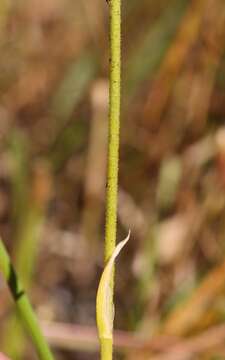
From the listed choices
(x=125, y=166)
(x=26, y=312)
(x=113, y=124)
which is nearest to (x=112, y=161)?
Result: (x=113, y=124)

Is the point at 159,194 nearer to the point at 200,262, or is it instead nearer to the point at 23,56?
the point at 200,262

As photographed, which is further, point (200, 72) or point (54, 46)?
point (54, 46)

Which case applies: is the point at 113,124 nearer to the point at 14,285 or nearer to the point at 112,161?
the point at 112,161

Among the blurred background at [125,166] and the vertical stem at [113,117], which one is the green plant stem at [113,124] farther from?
the blurred background at [125,166]

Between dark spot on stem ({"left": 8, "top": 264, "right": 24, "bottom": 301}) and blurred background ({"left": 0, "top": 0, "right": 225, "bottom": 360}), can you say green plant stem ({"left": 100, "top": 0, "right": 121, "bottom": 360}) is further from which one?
blurred background ({"left": 0, "top": 0, "right": 225, "bottom": 360})

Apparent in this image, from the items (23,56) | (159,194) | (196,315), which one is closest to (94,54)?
(23,56)

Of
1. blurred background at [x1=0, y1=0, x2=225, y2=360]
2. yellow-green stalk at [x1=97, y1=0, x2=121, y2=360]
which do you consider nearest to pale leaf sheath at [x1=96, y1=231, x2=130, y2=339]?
yellow-green stalk at [x1=97, y1=0, x2=121, y2=360]

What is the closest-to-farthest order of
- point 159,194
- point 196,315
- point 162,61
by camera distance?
point 196,315, point 159,194, point 162,61

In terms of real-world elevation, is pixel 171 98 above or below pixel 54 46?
below
